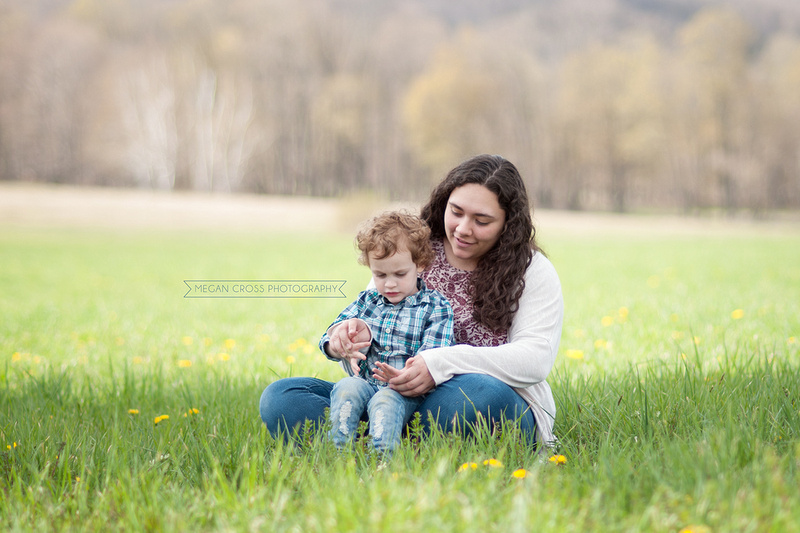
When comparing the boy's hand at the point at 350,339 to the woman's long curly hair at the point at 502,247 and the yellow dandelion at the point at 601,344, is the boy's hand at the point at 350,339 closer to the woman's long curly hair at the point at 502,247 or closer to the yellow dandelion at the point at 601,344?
the woman's long curly hair at the point at 502,247

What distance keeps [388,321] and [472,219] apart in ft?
1.94

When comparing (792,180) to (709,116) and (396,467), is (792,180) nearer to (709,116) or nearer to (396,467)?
(709,116)

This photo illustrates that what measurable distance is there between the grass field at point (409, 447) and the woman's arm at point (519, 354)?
0.27 metres

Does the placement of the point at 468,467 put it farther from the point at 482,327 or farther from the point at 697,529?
the point at 482,327

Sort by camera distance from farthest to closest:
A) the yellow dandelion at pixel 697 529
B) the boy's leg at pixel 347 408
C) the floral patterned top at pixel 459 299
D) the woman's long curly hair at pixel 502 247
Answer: the floral patterned top at pixel 459 299 → the woman's long curly hair at pixel 502 247 → the boy's leg at pixel 347 408 → the yellow dandelion at pixel 697 529

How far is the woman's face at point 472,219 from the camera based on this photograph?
287 centimetres

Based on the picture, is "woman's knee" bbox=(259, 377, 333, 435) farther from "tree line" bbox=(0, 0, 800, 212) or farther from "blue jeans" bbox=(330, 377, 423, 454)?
"tree line" bbox=(0, 0, 800, 212)

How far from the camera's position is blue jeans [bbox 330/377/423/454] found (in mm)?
2479

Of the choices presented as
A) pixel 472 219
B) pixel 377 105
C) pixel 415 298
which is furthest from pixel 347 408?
pixel 377 105

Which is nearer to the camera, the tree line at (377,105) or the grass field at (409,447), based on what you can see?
the grass field at (409,447)

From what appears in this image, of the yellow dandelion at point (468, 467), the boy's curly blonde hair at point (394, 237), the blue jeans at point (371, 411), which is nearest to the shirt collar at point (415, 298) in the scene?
the boy's curly blonde hair at point (394, 237)

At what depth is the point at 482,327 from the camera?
296cm

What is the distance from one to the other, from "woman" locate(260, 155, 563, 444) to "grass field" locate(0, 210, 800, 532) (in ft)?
0.53

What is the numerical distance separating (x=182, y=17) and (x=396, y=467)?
5535 cm
